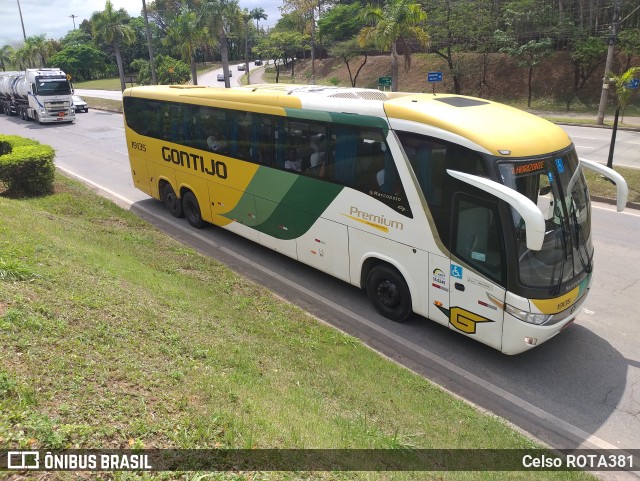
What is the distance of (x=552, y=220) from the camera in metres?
6.51

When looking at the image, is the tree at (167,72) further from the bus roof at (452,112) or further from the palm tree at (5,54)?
the palm tree at (5,54)

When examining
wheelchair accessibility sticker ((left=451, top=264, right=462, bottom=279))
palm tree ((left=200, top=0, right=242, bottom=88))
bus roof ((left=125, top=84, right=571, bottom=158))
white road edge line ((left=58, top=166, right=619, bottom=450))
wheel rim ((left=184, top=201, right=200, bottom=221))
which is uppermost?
palm tree ((left=200, top=0, right=242, bottom=88))

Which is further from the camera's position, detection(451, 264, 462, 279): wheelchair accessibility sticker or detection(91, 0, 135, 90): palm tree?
detection(91, 0, 135, 90): palm tree

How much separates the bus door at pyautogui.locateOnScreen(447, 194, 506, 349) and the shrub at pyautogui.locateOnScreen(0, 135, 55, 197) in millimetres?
11493

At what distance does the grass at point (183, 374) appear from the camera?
165 inches

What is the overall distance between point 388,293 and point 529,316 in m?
2.47

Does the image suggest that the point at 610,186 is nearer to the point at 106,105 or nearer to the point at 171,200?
the point at 171,200

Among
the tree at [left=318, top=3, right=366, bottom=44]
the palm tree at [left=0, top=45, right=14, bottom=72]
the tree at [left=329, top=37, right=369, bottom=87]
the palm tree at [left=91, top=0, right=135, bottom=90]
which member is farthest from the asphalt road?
the palm tree at [left=0, top=45, right=14, bottom=72]

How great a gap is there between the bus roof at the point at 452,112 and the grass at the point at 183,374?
133 inches

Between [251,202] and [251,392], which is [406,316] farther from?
[251,202]

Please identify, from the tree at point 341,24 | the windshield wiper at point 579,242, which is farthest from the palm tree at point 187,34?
the windshield wiper at point 579,242

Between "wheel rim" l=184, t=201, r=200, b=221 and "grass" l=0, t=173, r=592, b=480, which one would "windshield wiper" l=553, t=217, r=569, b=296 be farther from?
"wheel rim" l=184, t=201, r=200, b=221

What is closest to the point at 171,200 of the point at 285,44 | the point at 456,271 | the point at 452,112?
the point at 452,112

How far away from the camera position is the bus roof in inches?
260
